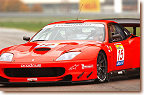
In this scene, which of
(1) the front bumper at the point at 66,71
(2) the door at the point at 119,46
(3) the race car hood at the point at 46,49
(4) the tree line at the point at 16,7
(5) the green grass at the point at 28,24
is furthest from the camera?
(4) the tree line at the point at 16,7

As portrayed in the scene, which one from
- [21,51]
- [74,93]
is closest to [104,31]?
[21,51]

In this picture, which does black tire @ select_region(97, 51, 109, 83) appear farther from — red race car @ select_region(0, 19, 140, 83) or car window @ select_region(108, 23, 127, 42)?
car window @ select_region(108, 23, 127, 42)

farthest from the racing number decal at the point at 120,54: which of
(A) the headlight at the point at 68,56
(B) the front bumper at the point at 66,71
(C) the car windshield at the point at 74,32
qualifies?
(A) the headlight at the point at 68,56

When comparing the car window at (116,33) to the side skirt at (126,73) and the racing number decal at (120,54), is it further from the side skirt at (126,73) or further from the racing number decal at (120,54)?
the side skirt at (126,73)

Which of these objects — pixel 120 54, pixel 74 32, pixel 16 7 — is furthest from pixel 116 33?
pixel 16 7

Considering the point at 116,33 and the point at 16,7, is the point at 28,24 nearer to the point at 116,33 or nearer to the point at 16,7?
the point at 16,7

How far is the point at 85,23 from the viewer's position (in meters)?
9.56

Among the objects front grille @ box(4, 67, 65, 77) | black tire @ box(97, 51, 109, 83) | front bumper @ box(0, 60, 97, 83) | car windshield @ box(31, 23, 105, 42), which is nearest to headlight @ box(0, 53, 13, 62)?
front bumper @ box(0, 60, 97, 83)

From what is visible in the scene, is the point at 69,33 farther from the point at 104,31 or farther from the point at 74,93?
the point at 74,93

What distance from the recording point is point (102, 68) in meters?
8.74

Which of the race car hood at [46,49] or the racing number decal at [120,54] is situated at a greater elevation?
the race car hood at [46,49]

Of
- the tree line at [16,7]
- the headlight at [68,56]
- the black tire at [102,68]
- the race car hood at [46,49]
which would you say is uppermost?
the race car hood at [46,49]

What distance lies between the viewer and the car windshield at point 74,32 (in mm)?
9211

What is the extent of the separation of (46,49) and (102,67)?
0.99 m
